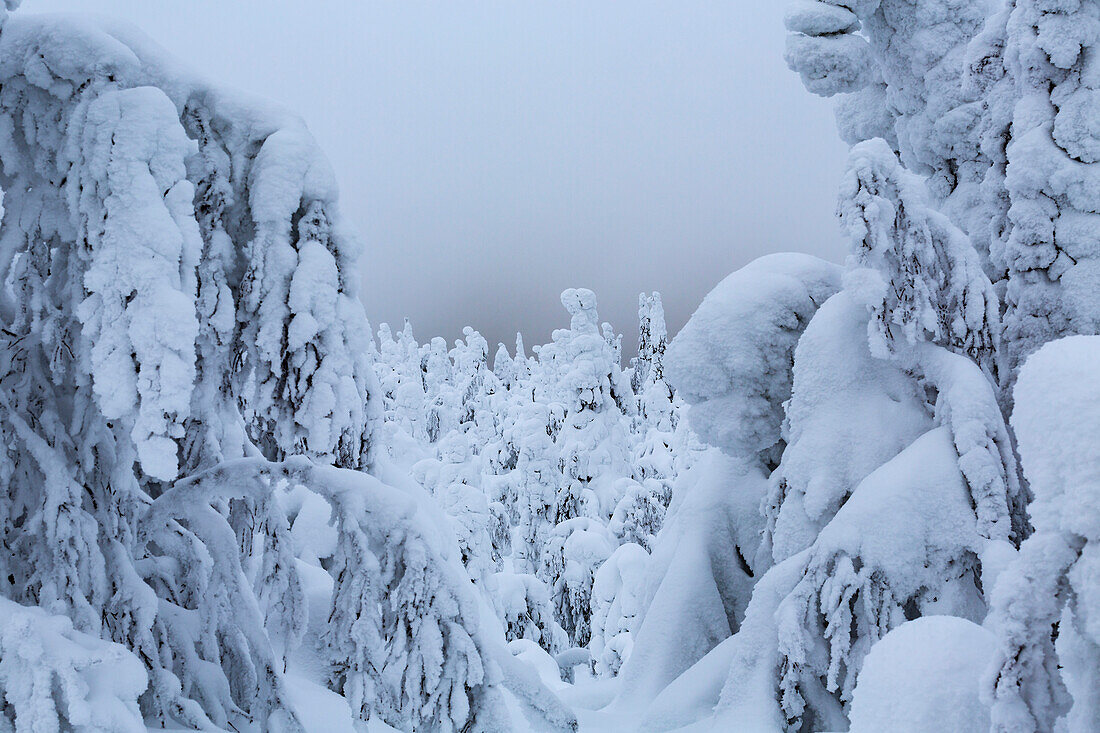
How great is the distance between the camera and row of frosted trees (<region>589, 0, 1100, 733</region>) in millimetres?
5480

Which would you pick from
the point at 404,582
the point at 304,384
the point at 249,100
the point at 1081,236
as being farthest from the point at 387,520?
the point at 1081,236

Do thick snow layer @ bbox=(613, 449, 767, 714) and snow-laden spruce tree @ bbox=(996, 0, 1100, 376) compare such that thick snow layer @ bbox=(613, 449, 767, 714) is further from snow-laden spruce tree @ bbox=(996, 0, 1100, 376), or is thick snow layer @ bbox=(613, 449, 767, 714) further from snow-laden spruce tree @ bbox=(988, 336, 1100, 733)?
snow-laden spruce tree @ bbox=(988, 336, 1100, 733)

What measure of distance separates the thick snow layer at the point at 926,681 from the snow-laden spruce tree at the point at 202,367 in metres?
1.85

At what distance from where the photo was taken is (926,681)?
215 cm

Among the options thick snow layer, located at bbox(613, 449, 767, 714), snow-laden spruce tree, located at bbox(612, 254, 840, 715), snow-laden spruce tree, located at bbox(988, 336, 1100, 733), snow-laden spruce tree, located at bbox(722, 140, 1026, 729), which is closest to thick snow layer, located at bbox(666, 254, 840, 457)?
snow-laden spruce tree, located at bbox(612, 254, 840, 715)

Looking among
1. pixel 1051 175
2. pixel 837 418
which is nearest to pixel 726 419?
pixel 837 418

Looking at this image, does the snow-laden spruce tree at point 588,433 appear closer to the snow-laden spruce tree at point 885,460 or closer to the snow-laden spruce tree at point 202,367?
the snow-laden spruce tree at point 885,460

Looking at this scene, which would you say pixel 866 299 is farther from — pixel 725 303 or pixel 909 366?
pixel 725 303

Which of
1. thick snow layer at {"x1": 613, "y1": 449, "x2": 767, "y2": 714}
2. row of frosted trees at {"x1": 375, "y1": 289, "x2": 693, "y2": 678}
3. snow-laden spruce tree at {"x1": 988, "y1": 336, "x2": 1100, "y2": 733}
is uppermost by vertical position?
snow-laden spruce tree at {"x1": 988, "y1": 336, "x2": 1100, "y2": 733}

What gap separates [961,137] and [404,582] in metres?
7.14

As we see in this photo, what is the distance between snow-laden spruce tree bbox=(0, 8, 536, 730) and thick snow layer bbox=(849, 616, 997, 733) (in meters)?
1.85

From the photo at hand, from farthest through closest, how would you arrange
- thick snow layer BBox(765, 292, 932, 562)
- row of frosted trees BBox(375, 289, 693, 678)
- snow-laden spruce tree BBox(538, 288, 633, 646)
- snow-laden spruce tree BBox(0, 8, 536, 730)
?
snow-laden spruce tree BBox(538, 288, 633, 646)
row of frosted trees BBox(375, 289, 693, 678)
thick snow layer BBox(765, 292, 932, 562)
snow-laden spruce tree BBox(0, 8, 536, 730)

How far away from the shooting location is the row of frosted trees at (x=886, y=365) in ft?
18.0

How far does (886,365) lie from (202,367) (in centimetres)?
A: 516
